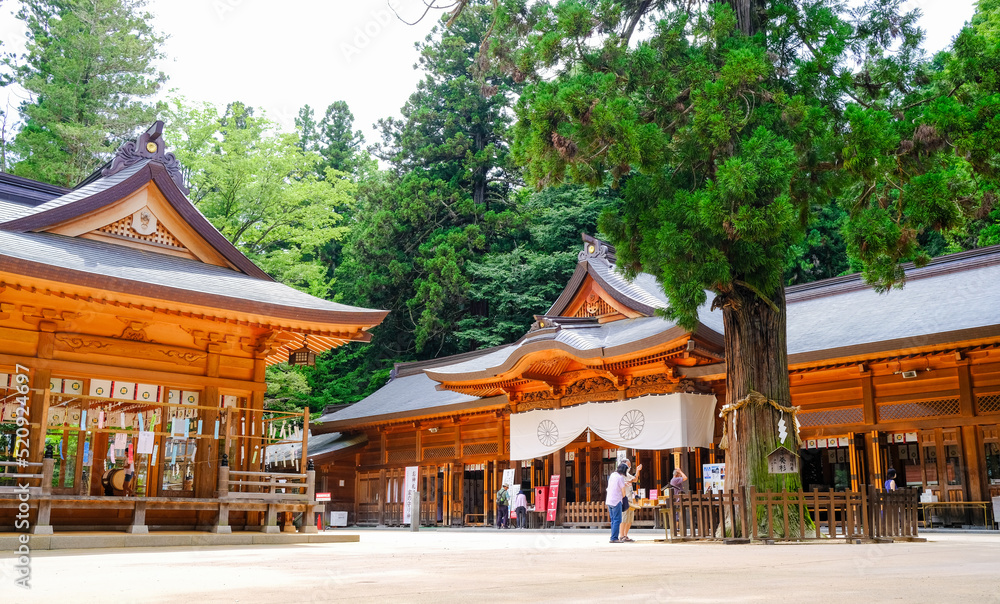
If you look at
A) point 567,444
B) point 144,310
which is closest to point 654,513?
point 567,444

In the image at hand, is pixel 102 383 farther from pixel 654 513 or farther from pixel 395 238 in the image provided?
pixel 395 238

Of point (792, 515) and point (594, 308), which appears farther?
point (594, 308)

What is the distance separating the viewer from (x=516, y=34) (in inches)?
448

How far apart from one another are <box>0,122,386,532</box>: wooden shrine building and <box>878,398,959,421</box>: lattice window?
9.18 meters

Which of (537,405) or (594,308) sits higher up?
(594,308)

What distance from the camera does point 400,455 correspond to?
23.5m

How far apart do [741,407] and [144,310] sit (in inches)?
329

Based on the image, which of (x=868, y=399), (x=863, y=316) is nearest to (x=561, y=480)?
(x=868, y=399)

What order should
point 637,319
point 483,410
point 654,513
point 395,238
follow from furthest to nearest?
1. point 395,238
2. point 483,410
3. point 637,319
4. point 654,513

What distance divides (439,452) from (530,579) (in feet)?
58.6

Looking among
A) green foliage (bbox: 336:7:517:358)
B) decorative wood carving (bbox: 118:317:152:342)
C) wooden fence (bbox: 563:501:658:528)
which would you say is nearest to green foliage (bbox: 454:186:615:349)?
green foliage (bbox: 336:7:517:358)

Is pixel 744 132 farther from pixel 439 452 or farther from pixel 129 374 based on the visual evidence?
pixel 439 452

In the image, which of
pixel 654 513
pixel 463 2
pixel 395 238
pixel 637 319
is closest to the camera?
pixel 463 2

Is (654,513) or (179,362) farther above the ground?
(179,362)
